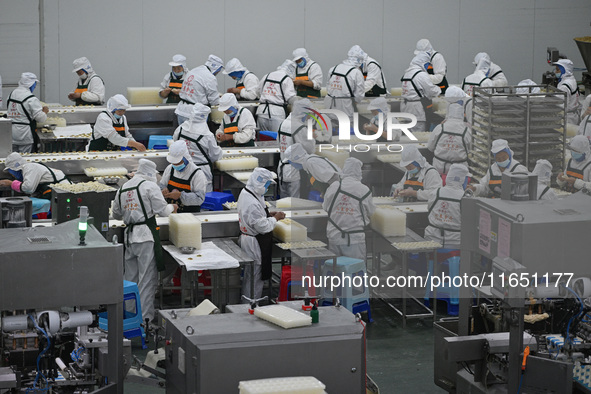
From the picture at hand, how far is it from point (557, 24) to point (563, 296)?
1297 cm

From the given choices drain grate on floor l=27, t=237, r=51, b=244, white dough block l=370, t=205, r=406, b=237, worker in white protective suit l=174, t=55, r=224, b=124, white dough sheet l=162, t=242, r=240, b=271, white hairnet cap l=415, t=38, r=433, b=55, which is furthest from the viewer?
white hairnet cap l=415, t=38, r=433, b=55

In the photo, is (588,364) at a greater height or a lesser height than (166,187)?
lesser

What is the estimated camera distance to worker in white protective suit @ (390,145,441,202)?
18.6 ft

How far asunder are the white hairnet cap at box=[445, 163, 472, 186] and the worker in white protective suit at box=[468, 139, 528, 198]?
0.20 metres

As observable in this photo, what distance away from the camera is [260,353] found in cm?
413

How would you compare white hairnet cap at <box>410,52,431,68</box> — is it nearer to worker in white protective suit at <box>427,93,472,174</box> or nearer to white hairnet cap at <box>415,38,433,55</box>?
white hairnet cap at <box>415,38,433,55</box>

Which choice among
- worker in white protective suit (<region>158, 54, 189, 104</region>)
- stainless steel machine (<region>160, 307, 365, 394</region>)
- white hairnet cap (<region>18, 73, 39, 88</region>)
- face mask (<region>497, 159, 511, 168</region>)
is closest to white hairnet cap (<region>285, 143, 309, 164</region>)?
face mask (<region>497, 159, 511, 168</region>)

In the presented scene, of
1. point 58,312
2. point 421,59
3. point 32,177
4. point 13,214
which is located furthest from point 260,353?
point 421,59

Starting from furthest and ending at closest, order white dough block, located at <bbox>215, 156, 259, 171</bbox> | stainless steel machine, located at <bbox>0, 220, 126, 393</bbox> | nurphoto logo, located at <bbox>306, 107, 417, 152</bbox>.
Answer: white dough block, located at <bbox>215, 156, 259, 171</bbox>, nurphoto logo, located at <bbox>306, 107, 417, 152</bbox>, stainless steel machine, located at <bbox>0, 220, 126, 393</bbox>

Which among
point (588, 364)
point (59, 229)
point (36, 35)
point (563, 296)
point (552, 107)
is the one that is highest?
point (36, 35)

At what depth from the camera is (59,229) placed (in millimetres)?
4762

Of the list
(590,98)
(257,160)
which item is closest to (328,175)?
(257,160)

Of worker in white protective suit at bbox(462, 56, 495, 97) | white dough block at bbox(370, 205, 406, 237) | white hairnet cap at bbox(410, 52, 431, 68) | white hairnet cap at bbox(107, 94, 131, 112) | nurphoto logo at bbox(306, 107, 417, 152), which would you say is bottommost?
white dough block at bbox(370, 205, 406, 237)

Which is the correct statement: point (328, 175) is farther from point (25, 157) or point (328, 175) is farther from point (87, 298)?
point (25, 157)
